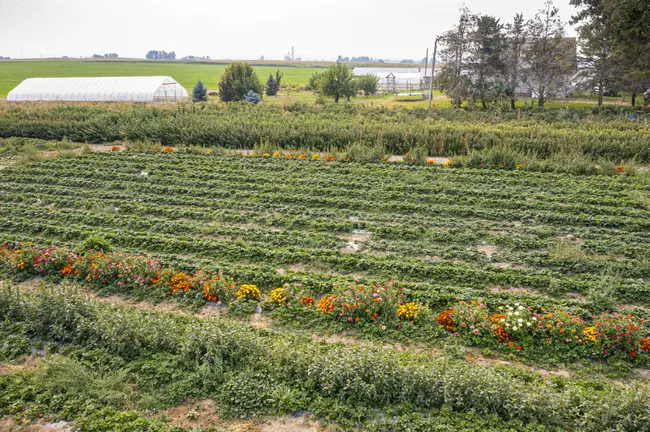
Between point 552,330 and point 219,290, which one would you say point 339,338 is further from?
point 552,330

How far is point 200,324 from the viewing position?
22.2ft

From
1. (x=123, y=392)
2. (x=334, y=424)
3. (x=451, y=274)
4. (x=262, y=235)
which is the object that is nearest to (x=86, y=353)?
(x=123, y=392)

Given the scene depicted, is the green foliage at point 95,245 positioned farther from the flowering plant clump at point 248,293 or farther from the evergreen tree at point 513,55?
the evergreen tree at point 513,55

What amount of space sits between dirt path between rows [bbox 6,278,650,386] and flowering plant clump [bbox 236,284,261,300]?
37cm

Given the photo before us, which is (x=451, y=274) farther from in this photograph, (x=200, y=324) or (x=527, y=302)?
(x=200, y=324)

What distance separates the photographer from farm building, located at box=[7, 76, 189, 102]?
41469 millimetres

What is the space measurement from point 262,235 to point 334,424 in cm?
582

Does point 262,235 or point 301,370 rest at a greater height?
point 262,235

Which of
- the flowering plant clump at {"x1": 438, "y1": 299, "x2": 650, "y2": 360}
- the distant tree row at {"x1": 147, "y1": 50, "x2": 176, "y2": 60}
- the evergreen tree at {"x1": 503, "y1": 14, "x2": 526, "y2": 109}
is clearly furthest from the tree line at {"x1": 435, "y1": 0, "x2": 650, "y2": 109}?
the distant tree row at {"x1": 147, "y1": 50, "x2": 176, "y2": 60}

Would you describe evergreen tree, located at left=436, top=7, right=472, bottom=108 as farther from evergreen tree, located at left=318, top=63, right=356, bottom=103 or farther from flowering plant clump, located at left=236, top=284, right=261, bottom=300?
flowering plant clump, located at left=236, top=284, right=261, bottom=300

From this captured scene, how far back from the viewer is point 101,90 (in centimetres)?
4275

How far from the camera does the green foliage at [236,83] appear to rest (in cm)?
4394

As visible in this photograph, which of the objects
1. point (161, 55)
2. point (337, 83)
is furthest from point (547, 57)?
point (161, 55)

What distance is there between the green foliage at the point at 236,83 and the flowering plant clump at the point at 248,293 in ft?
125
